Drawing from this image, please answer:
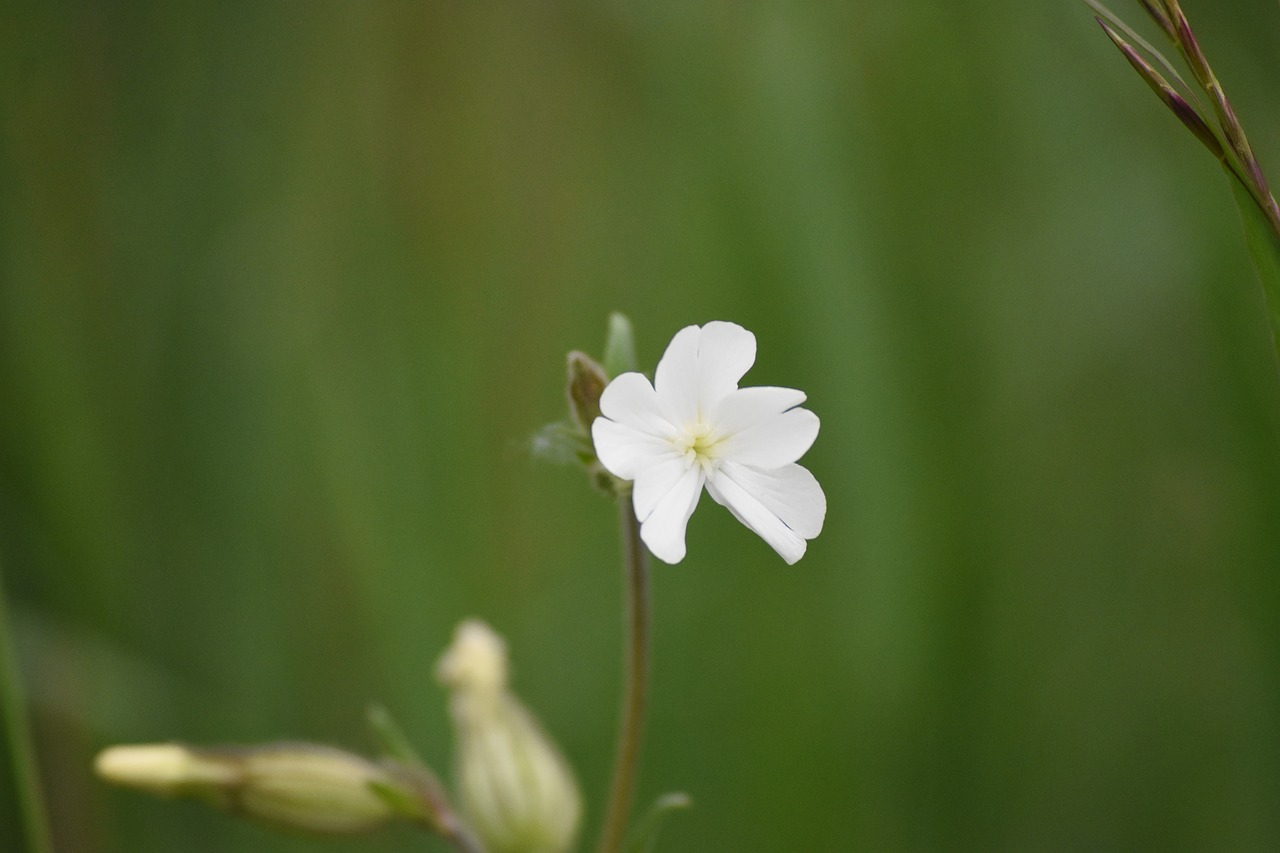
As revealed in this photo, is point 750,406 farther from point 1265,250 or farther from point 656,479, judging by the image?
point 1265,250

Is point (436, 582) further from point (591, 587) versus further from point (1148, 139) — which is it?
point (1148, 139)

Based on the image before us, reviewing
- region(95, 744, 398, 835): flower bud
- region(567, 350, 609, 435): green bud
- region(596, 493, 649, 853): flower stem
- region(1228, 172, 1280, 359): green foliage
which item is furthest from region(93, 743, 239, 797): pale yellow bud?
region(1228, 172, 1280, 359): green foliage

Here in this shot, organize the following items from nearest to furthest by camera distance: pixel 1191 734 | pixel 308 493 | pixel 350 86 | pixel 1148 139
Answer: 1. pixel 1191 734
2. pixel 1148 139
3. pixel 308 493
4. pixel 350 86

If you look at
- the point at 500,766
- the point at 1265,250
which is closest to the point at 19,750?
the point at 500,766

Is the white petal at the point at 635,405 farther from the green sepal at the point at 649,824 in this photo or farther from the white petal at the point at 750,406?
the green sepal at the point at 649,824

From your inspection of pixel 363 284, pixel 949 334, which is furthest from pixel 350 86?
pixel 949 334

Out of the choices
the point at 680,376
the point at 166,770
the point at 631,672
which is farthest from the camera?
the point at 166,770

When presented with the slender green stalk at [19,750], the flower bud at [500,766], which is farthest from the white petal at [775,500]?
the slender green stalk at [19,750]
